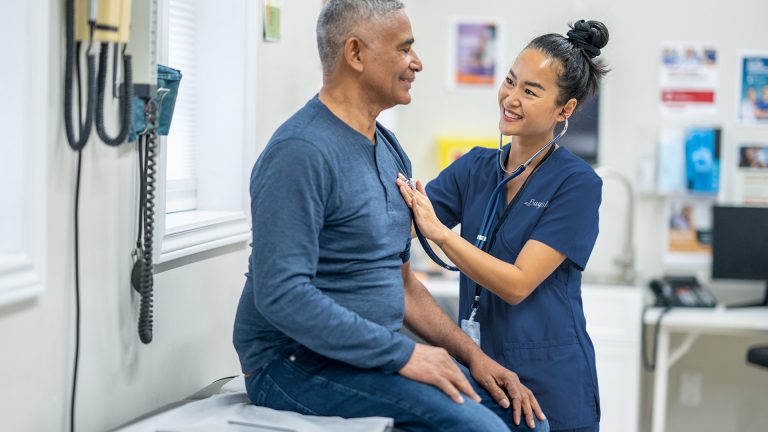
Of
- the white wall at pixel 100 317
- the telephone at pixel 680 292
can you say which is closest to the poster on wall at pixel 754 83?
the telephone at pixel 680 292

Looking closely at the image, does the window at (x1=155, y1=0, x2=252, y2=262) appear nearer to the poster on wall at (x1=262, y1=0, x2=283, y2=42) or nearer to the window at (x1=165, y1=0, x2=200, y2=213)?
the window at (x1=165, y1=0, x2=200, y2=213)

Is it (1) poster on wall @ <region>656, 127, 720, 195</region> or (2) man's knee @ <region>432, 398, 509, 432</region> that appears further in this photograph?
(1) poster on wall @ <region>656, 127, 720, 195</region>

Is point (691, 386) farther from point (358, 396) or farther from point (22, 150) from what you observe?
point (22, 150)

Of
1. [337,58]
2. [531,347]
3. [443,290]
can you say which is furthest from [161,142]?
[443,290]

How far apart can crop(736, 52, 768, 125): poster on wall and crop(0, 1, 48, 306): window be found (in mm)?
3405

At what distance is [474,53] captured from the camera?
4.32 m

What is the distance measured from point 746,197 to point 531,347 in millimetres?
2585

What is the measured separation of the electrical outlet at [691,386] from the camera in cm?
419

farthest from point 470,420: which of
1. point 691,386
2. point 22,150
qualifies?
point 691,386

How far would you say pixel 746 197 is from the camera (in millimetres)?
4156

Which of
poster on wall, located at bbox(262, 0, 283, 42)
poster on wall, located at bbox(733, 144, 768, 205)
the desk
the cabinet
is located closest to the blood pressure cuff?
poster on wall, located at bbox(262, 0, 283, 42)

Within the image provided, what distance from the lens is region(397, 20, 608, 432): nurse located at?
6.32 ft

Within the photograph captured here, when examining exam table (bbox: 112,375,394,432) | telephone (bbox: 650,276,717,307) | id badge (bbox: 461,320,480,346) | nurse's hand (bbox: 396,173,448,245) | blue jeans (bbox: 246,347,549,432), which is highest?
nurse's hand (bbox: 396,173,448,245)

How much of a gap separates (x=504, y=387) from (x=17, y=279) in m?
0.93
